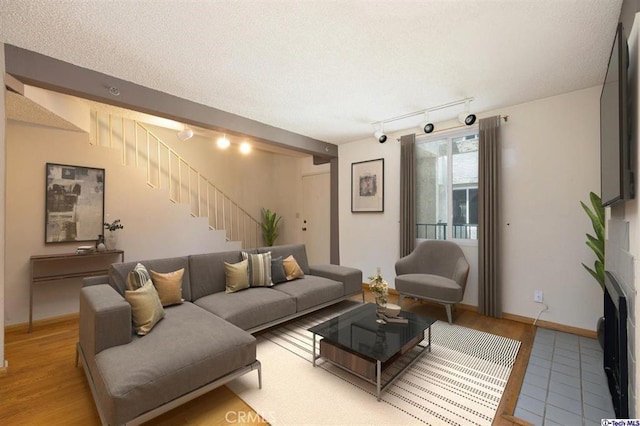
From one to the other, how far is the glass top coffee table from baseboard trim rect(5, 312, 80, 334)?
327 cm

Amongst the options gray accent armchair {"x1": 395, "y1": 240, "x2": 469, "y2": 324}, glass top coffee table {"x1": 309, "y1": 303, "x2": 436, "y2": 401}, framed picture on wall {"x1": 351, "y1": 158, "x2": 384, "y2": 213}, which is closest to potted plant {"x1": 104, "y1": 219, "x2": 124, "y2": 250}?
glass top coffee table {"x1": 309, "y1": 303, "x2": 436, "y2": 401}

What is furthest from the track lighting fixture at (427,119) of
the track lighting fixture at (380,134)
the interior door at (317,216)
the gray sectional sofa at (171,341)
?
the gray sectional sofa at (171,341)

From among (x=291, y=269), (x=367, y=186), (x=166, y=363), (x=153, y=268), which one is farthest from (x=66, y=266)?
→ (x=367, y=186)

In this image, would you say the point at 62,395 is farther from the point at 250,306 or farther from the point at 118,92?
the point at 118,92

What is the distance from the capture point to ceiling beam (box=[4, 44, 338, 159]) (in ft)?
7.42

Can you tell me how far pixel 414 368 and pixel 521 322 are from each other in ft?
6.33

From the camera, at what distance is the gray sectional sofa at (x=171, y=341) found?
1462 millimetres

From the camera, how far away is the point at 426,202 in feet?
13.8

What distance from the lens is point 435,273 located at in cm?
380

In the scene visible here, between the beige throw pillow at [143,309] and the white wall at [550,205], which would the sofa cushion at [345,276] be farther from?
the beige throw pillow at [143,309]

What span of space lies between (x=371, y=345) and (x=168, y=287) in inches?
72.9

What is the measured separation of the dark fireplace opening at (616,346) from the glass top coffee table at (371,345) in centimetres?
116

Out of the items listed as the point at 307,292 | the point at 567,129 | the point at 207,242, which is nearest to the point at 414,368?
the point at 307,292

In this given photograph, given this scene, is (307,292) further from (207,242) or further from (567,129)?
(567,129)
